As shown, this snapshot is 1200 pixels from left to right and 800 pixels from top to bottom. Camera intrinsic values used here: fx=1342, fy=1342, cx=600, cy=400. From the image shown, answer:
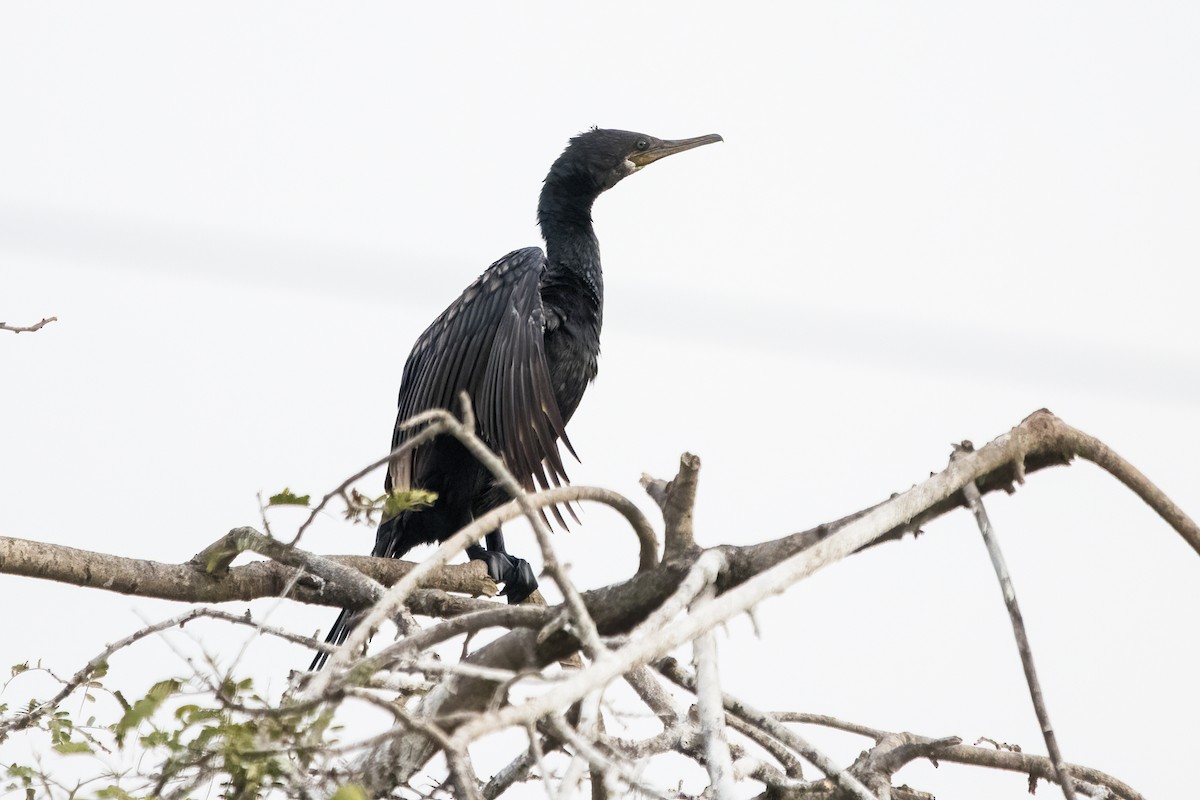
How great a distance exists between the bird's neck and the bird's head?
34 millimetres

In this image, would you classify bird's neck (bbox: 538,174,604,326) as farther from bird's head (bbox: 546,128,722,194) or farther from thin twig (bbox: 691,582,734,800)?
thin twig (bbox: 691,582,734,800)

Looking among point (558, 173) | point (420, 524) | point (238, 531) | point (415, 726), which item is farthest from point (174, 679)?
point (558, 173)

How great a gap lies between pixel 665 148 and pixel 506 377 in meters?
1.78

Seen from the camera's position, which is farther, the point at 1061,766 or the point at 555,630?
the point at 555,630

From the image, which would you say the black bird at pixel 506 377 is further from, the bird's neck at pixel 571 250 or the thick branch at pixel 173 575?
the thick branch at pixel 173 575

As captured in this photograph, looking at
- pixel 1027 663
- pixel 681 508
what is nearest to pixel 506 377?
pixel 681 508

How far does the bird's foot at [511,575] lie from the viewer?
4.31 m

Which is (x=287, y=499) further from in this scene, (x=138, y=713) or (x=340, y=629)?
(x=340, y=629)

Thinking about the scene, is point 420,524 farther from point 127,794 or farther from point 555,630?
point 127,794

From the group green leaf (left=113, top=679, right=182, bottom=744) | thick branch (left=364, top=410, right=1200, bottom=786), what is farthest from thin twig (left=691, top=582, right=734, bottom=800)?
green leaf (left=113, top=679, right=182, bottom=744)

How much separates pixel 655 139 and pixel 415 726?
4.45 m

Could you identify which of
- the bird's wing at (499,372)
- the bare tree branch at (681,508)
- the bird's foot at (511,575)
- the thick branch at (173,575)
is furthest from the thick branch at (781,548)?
the bird's foot at (511,575)

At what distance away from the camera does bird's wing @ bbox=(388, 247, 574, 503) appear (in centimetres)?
399

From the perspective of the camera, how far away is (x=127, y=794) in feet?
5.40
